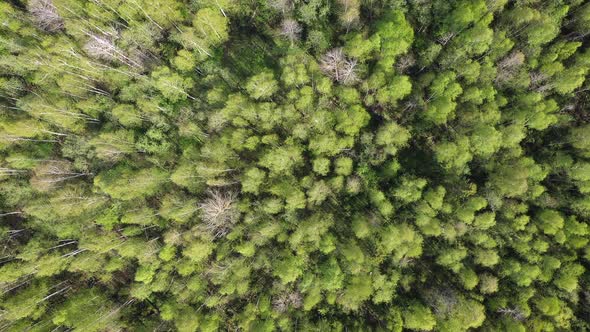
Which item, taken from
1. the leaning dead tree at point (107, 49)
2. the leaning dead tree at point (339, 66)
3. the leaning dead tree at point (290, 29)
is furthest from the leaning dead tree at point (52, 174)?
the leaning dead tree at point (339, 66)

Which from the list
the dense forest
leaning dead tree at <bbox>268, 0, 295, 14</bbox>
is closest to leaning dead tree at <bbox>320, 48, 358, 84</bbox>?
the dense forest

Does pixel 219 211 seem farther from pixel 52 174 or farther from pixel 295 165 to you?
pixel 52 174

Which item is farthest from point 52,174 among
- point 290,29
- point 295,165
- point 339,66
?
point 339,66

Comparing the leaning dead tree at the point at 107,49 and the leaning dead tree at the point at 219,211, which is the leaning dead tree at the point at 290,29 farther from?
the leaning dead tree at the point at 219,211

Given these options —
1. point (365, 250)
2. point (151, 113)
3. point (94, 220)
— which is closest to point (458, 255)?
point (365, 250)

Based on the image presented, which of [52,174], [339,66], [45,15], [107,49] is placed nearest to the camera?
[339,66]

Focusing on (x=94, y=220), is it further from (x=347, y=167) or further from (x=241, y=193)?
(x=347, y=167)

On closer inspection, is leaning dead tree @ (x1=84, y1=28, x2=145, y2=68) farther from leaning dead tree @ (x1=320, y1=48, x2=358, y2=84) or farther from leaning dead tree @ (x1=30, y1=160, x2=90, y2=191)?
leaning dead tree @ (x1=320, y1=48, x2=358, y2=84)
